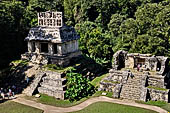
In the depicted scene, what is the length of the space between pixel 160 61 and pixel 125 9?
72.7 ft

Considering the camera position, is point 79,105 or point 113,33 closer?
point 79,105

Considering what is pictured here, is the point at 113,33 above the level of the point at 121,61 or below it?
above

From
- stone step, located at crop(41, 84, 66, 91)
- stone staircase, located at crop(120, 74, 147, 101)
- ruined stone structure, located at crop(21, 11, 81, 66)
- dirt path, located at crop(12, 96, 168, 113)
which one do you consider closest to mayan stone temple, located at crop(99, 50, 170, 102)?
stone staircase, located at crop(120, 74, 147, 101)

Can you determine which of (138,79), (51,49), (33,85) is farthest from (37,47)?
(138,79)

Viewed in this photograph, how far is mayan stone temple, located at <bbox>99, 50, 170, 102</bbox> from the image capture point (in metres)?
21.5

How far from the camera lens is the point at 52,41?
26.4 meters

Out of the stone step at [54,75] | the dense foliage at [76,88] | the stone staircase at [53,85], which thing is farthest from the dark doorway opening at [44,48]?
the dense foliage at [76,88]

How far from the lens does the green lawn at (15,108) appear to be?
66.2ft

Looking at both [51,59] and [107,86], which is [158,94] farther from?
[51,59]

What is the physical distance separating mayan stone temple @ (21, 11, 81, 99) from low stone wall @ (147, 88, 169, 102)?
887cm

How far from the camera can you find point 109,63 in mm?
34500

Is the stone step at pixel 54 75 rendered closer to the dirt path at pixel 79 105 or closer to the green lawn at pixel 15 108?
the dirt path at pixel 79 105

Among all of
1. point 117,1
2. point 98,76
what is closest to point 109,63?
point 98,76

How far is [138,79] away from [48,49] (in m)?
11.2
